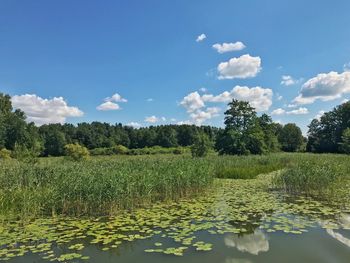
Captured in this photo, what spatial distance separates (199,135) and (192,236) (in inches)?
909

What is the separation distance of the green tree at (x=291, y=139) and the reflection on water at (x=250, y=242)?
65.0 meters

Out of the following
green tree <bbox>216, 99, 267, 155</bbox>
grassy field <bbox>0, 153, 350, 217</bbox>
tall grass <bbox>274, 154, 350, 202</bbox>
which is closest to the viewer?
grassy field <bbox>0, 153, 350, 217</bbox>

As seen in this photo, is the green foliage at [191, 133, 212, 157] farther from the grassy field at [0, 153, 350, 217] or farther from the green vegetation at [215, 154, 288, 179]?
the grassy field at [0, 153, 350, 217]

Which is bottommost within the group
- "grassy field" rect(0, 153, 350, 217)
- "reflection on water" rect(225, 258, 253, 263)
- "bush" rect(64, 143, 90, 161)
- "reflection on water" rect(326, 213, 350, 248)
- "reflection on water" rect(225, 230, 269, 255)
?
"reflection on water" rect(225, 258, 253, 263)

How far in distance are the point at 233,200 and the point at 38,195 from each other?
6.18 m

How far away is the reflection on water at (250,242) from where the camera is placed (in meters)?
6.30

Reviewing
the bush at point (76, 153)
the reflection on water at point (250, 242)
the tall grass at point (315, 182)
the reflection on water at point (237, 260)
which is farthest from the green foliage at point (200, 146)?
the reflection on water at point (237, 260)

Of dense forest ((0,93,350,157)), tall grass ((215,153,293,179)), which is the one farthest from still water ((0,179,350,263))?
dense forest ((0,93,350,157))

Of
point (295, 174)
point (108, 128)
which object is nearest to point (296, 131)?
point (108, 128)

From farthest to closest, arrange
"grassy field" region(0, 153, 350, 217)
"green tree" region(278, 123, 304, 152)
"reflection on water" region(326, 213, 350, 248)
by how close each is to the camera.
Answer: "green tree" region(278, 123, 304, 152), "grassy field" region(0, 153, 350, 217), "reflection on water" region(326, 213, 350, 248)

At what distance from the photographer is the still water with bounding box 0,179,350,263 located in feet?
19.5

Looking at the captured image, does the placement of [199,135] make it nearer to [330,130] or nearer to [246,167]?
[246,167]

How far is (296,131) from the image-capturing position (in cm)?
7069

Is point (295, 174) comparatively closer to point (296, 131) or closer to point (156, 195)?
point (156, 195)
